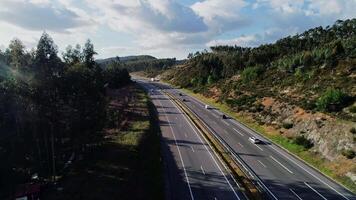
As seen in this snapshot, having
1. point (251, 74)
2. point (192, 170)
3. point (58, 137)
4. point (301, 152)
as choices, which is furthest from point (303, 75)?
point (58, 137)

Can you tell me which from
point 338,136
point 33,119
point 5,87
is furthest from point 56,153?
point 338,136

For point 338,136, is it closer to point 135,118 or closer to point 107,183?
point 107,183

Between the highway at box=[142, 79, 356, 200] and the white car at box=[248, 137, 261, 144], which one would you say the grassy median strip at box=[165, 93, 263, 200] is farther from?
the white car at box=[248, 137, 261, 144]

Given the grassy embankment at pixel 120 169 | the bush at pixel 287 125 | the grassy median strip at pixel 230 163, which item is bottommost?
the grassy embankment at pixel 120 169

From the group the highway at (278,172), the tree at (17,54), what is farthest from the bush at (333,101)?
the tree at (17,54)

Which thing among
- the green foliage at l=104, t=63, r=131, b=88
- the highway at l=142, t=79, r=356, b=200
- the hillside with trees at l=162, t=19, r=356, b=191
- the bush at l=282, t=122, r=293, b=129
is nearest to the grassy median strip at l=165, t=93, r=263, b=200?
the highway at l=142, t=79, r=356, b=200

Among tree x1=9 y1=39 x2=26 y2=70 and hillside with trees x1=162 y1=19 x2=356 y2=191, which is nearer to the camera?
tree x1=9 y1=39 x2=26 y2=70

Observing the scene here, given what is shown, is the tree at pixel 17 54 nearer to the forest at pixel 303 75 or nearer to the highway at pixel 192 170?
the highway at pixel 192 170
